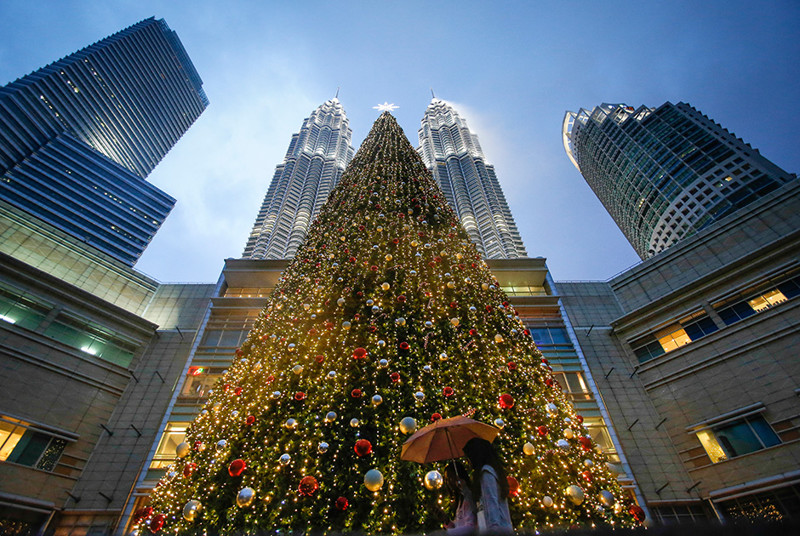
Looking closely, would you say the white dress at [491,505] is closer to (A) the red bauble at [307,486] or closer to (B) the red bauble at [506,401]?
(A) the red bauble at [307,486]

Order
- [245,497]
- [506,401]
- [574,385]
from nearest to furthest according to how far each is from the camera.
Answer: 1. [245,497]
2. [506,401]
3. [574,385]

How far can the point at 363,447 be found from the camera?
177 inches

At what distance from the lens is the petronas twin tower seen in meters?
42.7

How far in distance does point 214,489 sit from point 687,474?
13.9 metres

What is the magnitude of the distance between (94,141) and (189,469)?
10030cm

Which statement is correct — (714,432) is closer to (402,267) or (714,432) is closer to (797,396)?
(797,396)

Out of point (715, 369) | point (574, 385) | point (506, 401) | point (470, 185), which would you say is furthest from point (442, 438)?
point (470, 185)

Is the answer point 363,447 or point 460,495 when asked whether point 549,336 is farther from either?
point 460,495

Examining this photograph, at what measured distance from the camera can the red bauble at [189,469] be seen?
510 centimetres

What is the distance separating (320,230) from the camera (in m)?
9.96

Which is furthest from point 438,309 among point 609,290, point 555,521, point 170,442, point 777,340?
point 609,290

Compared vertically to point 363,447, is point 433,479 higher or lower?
lower

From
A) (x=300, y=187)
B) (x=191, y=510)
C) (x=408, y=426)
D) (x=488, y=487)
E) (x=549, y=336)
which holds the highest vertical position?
(x=300, y=187)

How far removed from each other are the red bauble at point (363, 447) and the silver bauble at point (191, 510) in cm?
211
